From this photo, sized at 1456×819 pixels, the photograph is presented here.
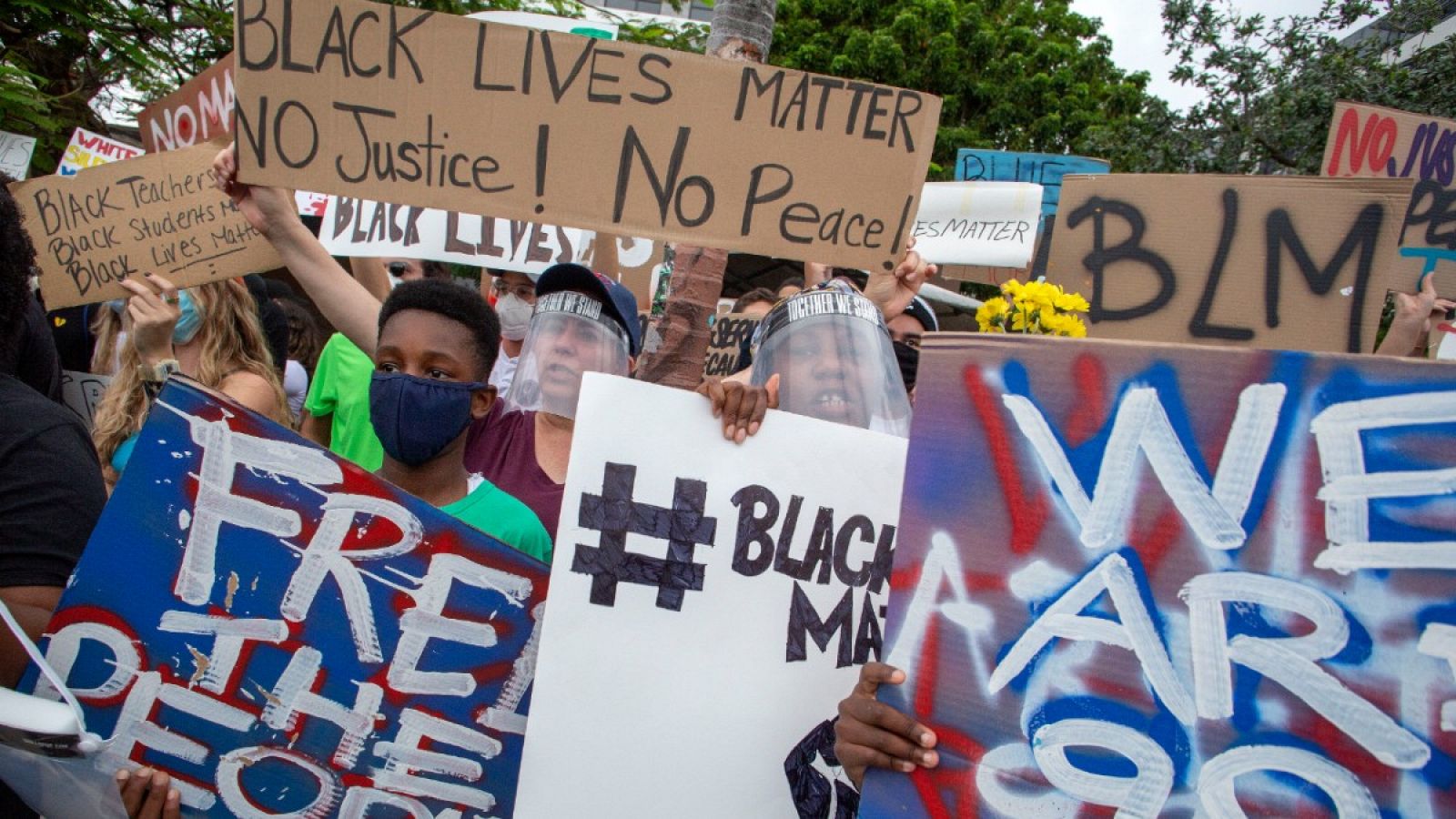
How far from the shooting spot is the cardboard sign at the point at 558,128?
2.30 meters

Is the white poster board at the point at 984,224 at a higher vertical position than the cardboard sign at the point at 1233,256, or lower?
higher

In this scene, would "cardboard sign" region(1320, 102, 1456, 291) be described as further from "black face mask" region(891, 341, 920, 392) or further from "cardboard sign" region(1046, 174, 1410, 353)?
"black face mask" region(891, 341, 920, 392)

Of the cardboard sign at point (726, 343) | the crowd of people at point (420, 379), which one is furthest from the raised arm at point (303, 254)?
the cardboard sign at point (726, 343)

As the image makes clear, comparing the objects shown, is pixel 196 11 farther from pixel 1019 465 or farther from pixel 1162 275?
pixel 1019 465

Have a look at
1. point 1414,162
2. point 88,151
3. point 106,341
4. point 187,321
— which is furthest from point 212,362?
point 1414,162

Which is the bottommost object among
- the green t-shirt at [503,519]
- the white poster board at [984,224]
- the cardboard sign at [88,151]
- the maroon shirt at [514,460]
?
the green t-shirt at [503,519]

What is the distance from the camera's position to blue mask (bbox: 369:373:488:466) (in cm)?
218

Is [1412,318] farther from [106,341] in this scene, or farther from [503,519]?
[106,341]

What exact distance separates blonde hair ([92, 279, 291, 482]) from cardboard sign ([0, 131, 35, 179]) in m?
2.61

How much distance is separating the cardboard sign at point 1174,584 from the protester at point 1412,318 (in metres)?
2.70

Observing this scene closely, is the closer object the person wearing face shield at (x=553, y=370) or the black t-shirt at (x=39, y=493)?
the black t-shirt at (x=39, y=493)

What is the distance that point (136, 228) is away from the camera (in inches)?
130

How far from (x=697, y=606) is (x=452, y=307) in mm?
980

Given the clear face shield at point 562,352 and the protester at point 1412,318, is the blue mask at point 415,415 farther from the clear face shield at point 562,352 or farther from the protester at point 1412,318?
the protester at point 1412,318
